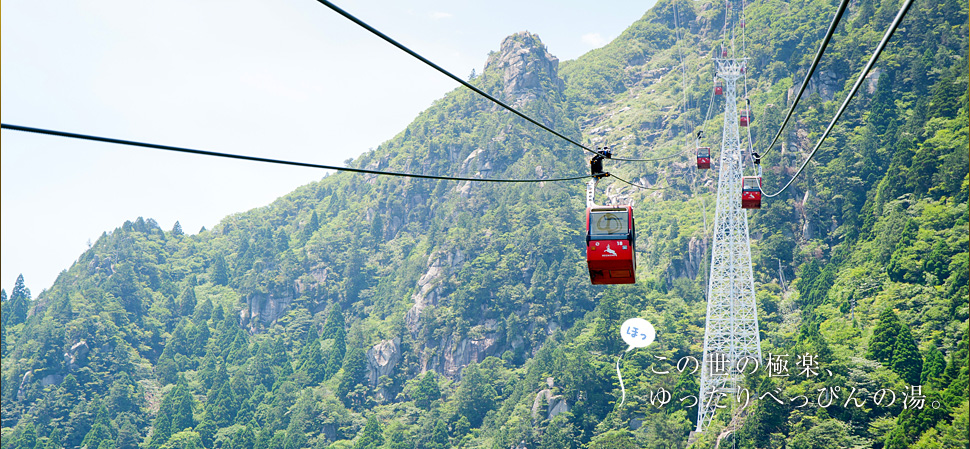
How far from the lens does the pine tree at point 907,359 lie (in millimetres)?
66125

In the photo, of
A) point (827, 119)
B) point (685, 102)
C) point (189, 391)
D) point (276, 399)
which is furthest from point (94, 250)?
point (827, 119)

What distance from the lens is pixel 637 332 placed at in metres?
109

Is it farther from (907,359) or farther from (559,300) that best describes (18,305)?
(907,359)

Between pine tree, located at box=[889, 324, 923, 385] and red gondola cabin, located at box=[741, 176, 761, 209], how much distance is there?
29.3 m

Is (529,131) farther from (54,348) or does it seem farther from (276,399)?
(54,348)

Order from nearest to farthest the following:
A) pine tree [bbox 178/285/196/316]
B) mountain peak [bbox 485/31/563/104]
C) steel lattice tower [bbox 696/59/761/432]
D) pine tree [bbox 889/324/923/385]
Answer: steel lattice tower [bbox 696/59/761/432] < pine tree [bbox 889/324/923/385] < pine tree [bbox 178/285/196/316] < mountain peak [bbox 485/31/563/104]

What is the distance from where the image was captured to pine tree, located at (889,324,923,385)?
217ft

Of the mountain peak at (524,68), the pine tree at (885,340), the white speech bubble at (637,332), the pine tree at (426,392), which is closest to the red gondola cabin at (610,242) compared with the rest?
the pine tree at (885,340)

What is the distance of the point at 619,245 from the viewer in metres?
20.9

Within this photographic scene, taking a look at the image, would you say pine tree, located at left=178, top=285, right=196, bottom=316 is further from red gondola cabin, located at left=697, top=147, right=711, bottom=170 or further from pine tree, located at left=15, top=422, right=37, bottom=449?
red gondola cabin, located at left=697, top=147, right=711, bottom=170

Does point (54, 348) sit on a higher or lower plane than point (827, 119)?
lower

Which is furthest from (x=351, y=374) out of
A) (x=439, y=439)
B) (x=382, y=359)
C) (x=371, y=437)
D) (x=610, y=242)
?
(x=610, y=242)

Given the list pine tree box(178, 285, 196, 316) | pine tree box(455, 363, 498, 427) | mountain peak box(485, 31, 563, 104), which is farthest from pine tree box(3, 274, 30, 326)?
mountain peak box(485, 31, 563, 104)

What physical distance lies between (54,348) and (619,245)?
164m
